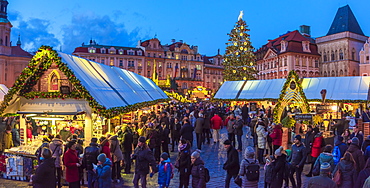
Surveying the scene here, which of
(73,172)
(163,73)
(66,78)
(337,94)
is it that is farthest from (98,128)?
(163,73)

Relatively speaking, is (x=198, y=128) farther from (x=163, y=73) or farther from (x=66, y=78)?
(x=163, y=73)

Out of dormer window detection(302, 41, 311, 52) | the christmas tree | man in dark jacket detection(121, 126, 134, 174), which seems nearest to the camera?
man in dark jacket detection(121, 126, 134, 174)

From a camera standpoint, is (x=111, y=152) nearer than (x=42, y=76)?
Yes

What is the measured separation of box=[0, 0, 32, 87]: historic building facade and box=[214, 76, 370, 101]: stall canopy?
154 feet

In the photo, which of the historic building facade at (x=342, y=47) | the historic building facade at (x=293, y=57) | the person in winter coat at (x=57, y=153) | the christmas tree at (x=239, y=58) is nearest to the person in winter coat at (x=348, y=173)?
the person in winter coat at (x=57, y=153)

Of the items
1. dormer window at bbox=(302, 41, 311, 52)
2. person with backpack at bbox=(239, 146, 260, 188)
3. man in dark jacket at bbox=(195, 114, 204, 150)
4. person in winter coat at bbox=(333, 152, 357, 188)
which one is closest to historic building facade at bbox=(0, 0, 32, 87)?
dormer window at bbox=(302, 41, 311, 52)

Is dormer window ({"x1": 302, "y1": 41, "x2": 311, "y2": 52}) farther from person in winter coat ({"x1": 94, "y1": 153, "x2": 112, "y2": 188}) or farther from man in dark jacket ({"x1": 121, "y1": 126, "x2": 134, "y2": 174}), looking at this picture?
person in winter coat ({"x1": 94, "y1": 153, "x2": 112, "y2": 188})

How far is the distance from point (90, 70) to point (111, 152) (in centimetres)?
506

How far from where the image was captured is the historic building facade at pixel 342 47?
5081cm

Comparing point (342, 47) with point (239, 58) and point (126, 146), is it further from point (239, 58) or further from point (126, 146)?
point (126, 146)

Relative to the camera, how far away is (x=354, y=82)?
1997 centimetres

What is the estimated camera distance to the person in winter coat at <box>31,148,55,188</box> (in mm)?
6070

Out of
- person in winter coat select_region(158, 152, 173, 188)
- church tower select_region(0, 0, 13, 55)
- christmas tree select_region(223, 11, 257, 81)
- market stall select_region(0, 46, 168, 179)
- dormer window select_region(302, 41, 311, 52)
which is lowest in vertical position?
person in winter coat select_region(158, 152, 173, 188)

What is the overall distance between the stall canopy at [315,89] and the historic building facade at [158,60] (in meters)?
37.6
